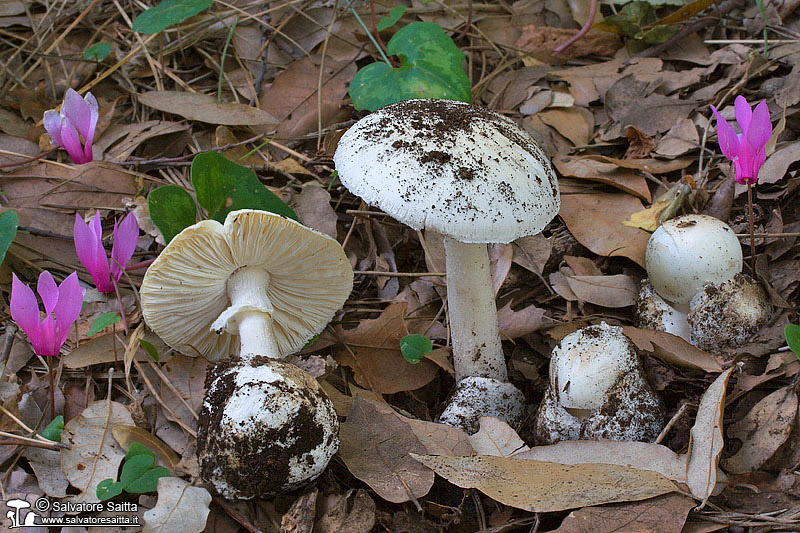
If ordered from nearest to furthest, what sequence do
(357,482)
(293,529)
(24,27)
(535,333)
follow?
(293,529)
(357,482)
(535,333)
(24,27)

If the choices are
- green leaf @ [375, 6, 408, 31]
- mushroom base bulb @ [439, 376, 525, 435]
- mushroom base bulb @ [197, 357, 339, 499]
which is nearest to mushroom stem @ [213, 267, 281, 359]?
mushroom base bulb @ [197, 357, 339, 499]

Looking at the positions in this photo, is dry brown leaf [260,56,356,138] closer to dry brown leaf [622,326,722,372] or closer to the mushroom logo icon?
dry brown leaf [622,326,722,372]

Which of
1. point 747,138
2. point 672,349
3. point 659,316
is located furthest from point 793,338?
point 747,138

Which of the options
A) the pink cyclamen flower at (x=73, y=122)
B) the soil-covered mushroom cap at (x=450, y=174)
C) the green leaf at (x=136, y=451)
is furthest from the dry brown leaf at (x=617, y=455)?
the pink cyclamen flower at (x=73, y=122)

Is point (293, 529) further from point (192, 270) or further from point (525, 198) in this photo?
point (525, 198)

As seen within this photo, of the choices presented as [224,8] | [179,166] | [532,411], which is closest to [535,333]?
[532,411]

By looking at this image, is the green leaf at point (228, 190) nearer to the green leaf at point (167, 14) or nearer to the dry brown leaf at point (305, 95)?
the dry brown leaf at point (305, 95)
